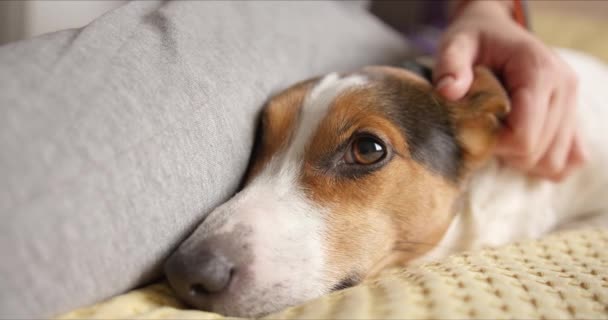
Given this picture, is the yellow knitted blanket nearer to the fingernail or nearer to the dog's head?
the dog's head

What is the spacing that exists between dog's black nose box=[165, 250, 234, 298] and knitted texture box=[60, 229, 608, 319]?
0.18 ft

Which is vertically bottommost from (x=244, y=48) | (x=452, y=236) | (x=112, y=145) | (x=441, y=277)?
(x=452, y=236)

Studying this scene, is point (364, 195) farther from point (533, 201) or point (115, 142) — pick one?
point (533, 201)

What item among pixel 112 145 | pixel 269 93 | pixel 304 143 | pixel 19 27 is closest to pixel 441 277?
pixel 304 143

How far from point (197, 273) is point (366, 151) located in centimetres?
73

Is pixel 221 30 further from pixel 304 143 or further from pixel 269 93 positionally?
pixel 304 143

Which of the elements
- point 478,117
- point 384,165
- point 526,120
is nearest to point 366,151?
point 384,165

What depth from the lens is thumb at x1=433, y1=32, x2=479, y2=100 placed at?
2.00 m

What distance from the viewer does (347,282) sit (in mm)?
1620

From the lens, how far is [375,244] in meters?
1.72

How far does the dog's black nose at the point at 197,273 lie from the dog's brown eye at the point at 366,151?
63cm

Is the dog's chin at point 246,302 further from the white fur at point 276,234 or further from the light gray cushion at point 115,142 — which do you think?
the light gray cushion at point 115,142

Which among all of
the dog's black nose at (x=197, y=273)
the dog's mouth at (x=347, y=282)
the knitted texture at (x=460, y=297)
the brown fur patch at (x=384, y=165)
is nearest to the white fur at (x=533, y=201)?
the brown fur patch at (x=384, y=165)

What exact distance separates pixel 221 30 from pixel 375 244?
2.99 ft
